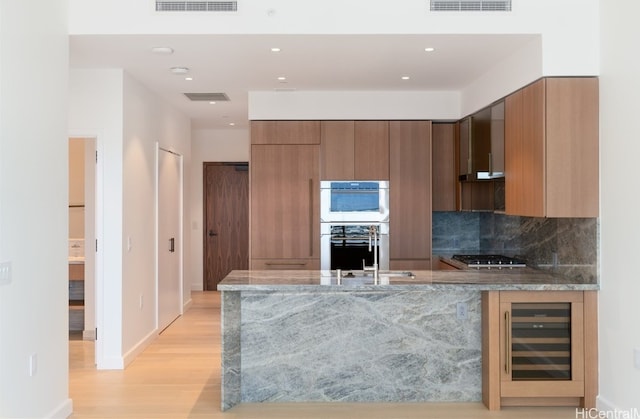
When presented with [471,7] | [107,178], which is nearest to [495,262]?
[471,7]

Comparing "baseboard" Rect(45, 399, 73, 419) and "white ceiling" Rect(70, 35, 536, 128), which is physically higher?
"white ceiling" Rect(70, 35, 536, 128)

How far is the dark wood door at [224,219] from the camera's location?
29.1 ft

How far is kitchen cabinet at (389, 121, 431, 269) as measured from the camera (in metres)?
5.73

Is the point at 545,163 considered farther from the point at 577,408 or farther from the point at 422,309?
the point at 577,408

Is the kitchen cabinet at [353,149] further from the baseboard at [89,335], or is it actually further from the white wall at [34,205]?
the baseboard at [89,335]

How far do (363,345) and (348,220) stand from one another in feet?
6.64

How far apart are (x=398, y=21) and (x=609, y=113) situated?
1463 mm

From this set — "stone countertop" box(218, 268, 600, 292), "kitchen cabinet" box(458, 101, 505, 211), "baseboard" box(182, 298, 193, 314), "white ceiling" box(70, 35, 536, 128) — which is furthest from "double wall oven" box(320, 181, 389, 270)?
"baseboard" box(182, 298, 193, 314)

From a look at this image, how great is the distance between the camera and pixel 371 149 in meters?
5.71

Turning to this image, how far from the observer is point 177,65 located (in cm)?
457

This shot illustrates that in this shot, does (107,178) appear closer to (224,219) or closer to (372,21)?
(372,21)

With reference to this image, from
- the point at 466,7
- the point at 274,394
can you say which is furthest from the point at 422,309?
the point at 466,7

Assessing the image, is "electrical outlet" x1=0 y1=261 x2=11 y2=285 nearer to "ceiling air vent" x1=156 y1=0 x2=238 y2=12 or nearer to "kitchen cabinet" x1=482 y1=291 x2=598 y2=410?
"ceiling air vent" x1=156 y1=0 x2=238 y2=12

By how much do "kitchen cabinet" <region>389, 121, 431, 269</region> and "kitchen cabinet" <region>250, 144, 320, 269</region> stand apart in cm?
76
